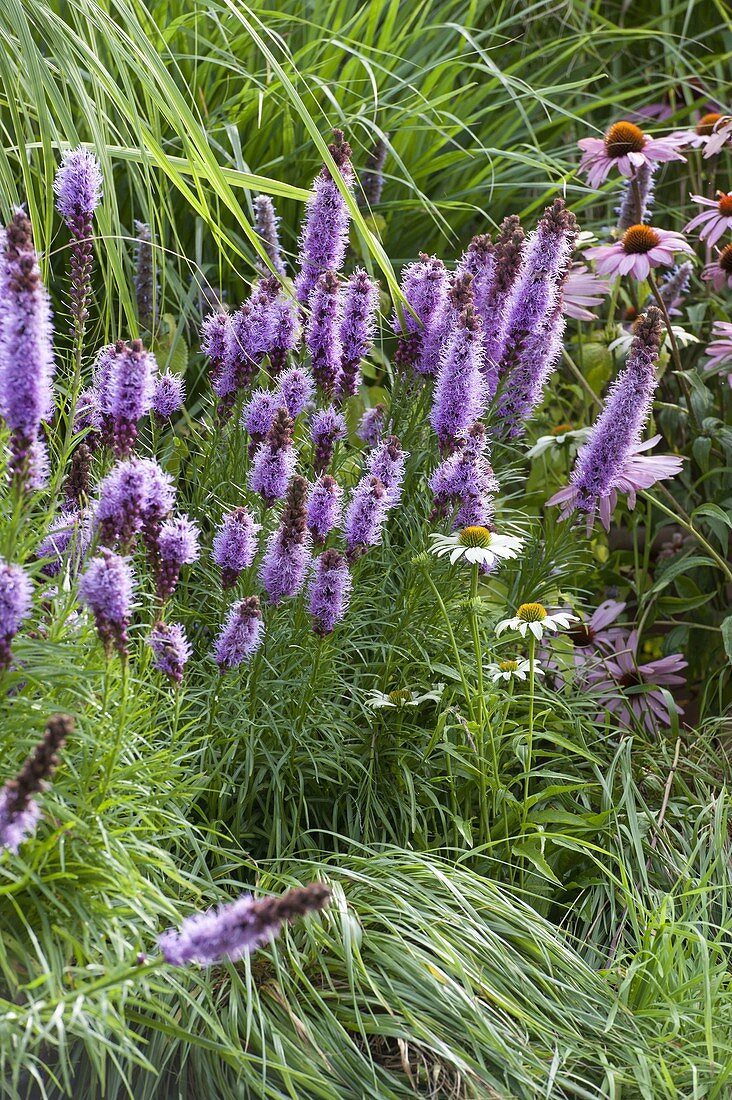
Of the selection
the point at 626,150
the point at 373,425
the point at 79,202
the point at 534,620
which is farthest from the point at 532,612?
the point at 626,150

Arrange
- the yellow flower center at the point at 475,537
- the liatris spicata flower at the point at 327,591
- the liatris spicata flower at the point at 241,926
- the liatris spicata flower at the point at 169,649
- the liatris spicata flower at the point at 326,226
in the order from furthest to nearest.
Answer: the liatris spicata flower at the point at 326,226 → the yellow flower center at the point at 475,537 → the liatris spicata flower at the point at 327,591 → the liatris spicata flower at the point at 169,649 → the liatris spicata flower at the point at 241,926

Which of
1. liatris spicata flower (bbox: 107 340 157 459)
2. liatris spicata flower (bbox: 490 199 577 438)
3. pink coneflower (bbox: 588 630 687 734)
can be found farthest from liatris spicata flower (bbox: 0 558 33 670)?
pink coneflower (bbox: 588 630 687 734)

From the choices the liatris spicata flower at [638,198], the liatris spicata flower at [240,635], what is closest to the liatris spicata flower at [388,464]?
the liatris spicata flower at [240,635]

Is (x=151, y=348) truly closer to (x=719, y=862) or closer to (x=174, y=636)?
(x=174, y=636)

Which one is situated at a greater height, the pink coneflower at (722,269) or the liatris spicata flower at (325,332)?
the liatris spicata flower at (325,332)

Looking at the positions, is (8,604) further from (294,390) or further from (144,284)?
(144,284)

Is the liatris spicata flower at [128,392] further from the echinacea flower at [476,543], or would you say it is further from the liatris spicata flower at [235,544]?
the echinacea flower at [476,543]

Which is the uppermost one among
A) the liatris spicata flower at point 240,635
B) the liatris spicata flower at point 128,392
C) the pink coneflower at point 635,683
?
the liatris spicata flower at point 128,392

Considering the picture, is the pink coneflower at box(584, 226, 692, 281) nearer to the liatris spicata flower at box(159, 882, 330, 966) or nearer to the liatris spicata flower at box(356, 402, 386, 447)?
the liatris spicata flower at box(356, 402, 386, 447)

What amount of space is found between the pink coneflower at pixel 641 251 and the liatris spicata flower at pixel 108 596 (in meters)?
1.94

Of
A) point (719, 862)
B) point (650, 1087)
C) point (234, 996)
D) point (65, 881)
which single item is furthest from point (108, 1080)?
point (719, 862)

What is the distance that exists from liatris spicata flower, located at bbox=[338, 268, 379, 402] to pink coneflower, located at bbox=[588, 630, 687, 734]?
1.10 meters

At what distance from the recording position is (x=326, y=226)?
2.48 m

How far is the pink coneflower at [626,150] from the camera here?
3.32 metres
